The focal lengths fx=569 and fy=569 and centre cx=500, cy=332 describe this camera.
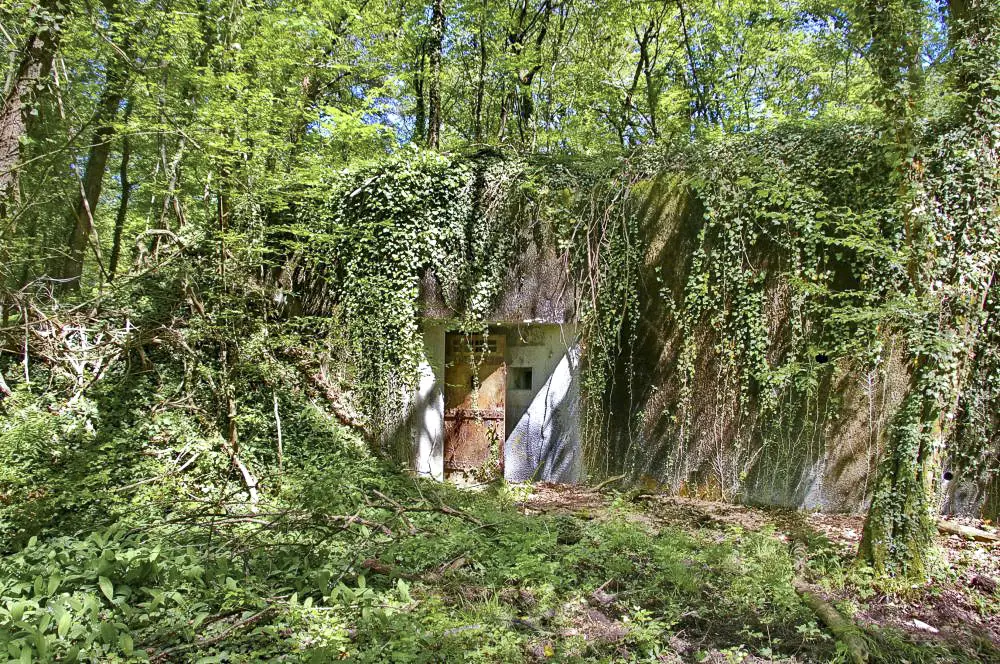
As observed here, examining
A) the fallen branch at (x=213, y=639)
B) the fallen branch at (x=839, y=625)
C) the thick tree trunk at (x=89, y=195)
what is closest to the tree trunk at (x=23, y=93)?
the thick tree trunk at (x=89, y=195)

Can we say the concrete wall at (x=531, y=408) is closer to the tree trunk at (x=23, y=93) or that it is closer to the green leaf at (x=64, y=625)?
the green leaf at (x=64, y=625)

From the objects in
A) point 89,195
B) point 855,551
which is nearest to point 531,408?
point 855,551

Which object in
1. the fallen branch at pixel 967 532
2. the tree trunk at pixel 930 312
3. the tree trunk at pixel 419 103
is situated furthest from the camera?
the tree trunk at pixel 419 103

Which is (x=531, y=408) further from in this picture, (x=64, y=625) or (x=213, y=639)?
(x=64, y=625)

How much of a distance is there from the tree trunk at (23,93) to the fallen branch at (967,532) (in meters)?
8.99

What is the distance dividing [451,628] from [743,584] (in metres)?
2.03

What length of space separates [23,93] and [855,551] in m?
8.52

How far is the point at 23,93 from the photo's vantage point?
5.51 metres

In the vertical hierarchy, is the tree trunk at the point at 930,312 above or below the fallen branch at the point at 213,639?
above

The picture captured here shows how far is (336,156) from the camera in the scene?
314 inches

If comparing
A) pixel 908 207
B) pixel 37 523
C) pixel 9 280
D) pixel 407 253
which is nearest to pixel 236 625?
pixel 37 523

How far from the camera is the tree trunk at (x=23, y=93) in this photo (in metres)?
5.44

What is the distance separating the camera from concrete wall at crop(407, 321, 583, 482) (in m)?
6.82

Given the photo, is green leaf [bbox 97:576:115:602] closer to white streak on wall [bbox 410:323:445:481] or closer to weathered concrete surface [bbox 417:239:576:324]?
white streak on wall [bbox 410:323:445:481]
